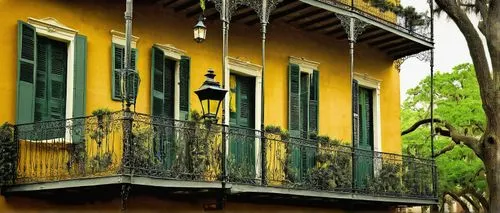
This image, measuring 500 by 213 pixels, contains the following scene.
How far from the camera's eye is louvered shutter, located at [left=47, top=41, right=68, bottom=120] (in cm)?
1387

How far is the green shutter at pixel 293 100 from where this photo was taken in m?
18.0

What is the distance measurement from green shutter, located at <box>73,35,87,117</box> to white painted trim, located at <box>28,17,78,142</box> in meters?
0.07

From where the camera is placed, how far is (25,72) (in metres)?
13.4

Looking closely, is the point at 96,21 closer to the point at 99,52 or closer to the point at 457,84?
the point at 99,52

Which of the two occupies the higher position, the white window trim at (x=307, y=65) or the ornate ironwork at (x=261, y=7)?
the ornate ironwork at (x=261, y=7)

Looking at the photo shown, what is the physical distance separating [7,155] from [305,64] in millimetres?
7959

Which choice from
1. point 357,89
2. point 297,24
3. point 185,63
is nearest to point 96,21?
point 185,63

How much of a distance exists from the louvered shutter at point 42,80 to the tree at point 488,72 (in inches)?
355

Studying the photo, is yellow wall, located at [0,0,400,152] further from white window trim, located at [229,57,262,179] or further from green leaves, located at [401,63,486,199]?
green leaves, located at [401,63,486,199]

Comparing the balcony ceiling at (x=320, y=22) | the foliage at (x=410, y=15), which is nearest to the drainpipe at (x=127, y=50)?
the balcony ceiling at (x=320, y=22)

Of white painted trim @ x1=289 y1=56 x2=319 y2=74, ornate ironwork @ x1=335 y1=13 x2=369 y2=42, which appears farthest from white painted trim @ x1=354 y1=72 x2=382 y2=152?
ornate ironwork @ x1=335 y1=13 x2=369 y2=42

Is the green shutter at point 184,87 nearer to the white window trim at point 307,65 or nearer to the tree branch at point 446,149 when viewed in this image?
the white window trim at point 307,65

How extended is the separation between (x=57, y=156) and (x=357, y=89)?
9.26 m

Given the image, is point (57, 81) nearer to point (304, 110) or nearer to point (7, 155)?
point (7, 155)
